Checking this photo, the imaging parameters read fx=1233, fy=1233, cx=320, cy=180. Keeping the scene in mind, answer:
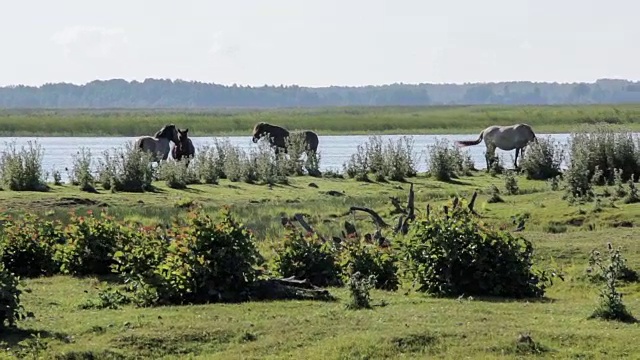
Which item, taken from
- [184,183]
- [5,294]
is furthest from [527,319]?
[184,183]

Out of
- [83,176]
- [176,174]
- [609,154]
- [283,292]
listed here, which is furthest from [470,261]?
[176,174]

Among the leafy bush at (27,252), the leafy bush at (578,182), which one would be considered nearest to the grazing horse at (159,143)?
the leafy bush at (578,182)

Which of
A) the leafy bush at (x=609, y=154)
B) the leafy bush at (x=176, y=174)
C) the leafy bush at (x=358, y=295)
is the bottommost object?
the leafy bush at (x=176, y=174)

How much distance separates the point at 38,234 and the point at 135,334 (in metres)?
6.63

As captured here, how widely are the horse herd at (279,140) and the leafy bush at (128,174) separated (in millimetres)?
5987

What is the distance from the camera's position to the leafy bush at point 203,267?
47.7 feet

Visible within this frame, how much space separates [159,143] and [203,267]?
2610 centimetres

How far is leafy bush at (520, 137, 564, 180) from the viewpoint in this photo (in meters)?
35.7

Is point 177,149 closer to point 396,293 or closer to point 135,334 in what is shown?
point 396,293

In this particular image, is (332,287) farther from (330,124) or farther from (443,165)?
(330,124)

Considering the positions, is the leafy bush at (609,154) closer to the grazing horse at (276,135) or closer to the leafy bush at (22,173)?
the grazing horse at (276,135)

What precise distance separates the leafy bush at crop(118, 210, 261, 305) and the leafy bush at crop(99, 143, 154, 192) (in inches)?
691

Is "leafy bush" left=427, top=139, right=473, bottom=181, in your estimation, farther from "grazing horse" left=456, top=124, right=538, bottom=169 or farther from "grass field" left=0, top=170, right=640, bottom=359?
"grass field" left=0, top=170, right=640, bottom=359

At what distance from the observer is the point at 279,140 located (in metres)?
43.5
